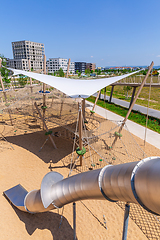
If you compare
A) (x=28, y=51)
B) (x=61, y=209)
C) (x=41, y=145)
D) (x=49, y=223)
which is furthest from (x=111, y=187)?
(x=28, y=51)

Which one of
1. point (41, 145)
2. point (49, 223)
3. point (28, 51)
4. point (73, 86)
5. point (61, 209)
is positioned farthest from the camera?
point (28, 51)

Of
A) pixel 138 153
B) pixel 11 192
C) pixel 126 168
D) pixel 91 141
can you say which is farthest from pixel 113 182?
pixel 138 153

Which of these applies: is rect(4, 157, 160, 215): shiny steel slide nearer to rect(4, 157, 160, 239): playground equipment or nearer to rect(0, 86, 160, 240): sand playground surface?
rect(4, 157, 160, 239): playground equipment

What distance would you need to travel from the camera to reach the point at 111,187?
289 cm

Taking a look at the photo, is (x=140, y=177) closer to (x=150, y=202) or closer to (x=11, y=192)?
(x=150, y=202)

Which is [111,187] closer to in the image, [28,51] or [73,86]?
[73,86]

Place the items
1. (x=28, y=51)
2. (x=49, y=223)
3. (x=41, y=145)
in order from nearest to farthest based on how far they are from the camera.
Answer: (x=49, y=223)
(x=41, y=145)
(x=28, y=51)

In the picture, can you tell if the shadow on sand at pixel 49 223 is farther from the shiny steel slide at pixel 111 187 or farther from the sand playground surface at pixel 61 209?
the shiny steel slide at pixel 111 187

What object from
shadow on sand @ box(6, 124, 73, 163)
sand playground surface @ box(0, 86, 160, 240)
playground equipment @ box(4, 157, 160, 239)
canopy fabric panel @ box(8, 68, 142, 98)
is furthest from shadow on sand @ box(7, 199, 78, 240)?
canopy fabric panel @ box(8, 68, 142, 98)

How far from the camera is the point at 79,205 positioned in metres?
6.34

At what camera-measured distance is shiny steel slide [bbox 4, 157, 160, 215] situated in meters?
2.07

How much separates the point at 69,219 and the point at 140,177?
16.1ft

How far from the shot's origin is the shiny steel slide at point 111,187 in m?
2.07

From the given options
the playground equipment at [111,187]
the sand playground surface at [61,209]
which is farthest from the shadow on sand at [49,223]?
the playground equipment at [111,187]
